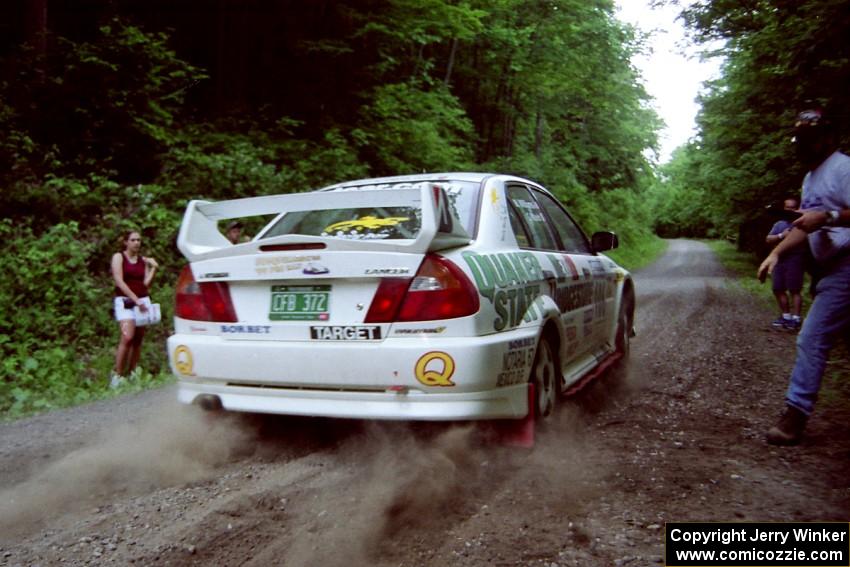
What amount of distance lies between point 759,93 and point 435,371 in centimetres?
1510

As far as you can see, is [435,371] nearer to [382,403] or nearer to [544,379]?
[382,403]

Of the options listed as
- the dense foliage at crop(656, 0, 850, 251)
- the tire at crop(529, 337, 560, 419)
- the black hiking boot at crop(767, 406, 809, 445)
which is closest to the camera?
the tire at crop(529, 337, 560, 419)

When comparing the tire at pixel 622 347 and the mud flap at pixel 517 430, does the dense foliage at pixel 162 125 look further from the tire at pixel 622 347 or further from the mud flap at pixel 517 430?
the tire at pixel 622 347

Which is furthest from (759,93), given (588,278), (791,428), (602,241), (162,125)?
(791,428)

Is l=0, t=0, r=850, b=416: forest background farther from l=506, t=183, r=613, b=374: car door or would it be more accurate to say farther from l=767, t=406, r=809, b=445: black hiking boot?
l=767, t=406, r=809, b=445: black hiking boot

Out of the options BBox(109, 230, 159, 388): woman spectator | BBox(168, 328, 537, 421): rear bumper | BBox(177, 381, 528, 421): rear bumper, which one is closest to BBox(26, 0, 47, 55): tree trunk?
BBox(109, 230, 159, 388): woman spectator

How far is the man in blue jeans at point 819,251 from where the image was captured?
379 centimetres

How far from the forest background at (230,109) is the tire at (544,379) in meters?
4.25

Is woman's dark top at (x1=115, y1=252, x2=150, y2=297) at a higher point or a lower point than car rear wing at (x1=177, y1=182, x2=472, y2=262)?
lower

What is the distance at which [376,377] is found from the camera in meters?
3.27

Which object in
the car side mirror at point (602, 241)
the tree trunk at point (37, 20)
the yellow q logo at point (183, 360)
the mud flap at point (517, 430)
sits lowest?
the mud flap at point (517, 430)

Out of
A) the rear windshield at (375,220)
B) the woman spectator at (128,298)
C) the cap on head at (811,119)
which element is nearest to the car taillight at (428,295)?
the rear windshield at (375,220)

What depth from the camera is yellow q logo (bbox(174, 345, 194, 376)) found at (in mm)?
3689

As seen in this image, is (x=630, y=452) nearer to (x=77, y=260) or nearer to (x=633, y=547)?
(x=633, y=547)
